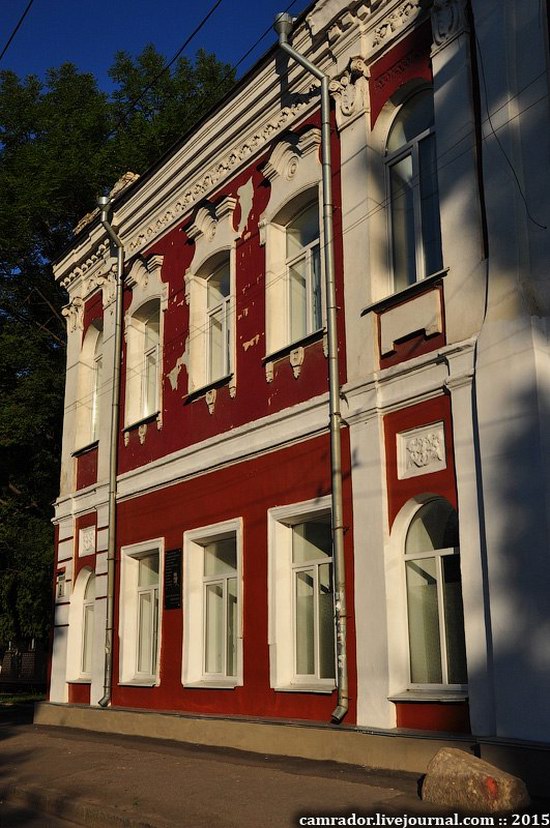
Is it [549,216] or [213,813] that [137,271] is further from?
[213,813]

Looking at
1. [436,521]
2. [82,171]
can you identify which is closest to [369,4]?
[436,521]

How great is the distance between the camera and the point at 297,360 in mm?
11547

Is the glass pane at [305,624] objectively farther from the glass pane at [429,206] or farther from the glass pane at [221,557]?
the glass pane at [429,206]

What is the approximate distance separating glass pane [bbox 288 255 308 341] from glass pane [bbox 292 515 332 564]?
2436 millimetres

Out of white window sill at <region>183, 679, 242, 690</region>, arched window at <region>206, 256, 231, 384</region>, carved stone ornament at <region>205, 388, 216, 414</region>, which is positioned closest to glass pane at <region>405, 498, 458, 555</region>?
white window sill at <region>183, 679, 242, 690</region>

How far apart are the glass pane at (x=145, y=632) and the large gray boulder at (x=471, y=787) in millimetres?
8000

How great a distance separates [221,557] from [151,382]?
3854 mm

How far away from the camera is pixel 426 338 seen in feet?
31.6

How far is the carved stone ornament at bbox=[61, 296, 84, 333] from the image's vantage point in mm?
18188

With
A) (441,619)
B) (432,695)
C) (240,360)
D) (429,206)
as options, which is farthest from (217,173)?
(432,695)

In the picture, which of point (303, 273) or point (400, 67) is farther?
point (303, 273)

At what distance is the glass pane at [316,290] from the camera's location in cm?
1177

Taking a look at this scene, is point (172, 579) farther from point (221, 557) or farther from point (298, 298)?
point (298, 298)

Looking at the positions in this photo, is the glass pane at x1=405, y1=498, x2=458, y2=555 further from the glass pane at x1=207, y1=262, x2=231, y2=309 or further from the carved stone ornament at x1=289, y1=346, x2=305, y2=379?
the glass pane at x1=207, y1=262, x2=231, y2=309
